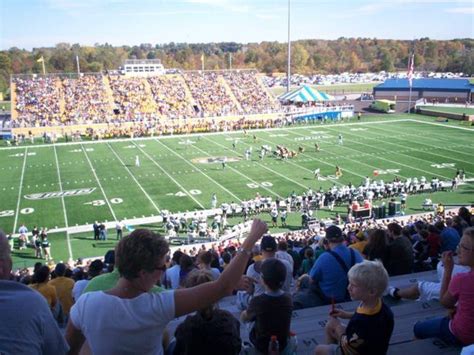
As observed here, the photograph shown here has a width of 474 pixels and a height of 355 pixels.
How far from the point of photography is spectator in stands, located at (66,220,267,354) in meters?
2.54

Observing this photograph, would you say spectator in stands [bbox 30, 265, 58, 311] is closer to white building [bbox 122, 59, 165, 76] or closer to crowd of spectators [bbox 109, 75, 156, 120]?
crowd of spectators [bbox 109, 75, 156, 120]

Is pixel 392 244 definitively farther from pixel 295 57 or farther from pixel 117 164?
pixel 295 57

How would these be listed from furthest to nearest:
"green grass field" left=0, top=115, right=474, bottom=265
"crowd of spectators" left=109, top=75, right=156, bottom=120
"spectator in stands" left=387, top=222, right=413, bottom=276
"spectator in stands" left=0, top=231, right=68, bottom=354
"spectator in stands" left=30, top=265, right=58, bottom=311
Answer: "crowd of spectators" left=109, top=75, right=156, bottom=120
"green grass field" left=0, top=115, right=474, bottom=265
"spectator in stands" left=387, top=222, right=413, bottom=276
"spectator in stands" left=30, top=265, right=58, bottom=311
"spectator in stands" left=0, top=231, right=68, bottom=354

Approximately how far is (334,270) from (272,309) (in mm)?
1780

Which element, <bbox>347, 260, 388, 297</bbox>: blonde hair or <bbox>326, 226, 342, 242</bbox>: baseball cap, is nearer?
<bbox>347, 260, 388, 297</bbox>: blonde hair

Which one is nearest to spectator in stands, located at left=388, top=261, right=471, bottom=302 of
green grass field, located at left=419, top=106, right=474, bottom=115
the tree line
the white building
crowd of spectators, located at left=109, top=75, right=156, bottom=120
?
crowd of spectators, located at left=109, top=75, right=156, bottom=120

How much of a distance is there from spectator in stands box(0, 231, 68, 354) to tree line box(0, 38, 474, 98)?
3534 inches

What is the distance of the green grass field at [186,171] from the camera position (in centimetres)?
2169

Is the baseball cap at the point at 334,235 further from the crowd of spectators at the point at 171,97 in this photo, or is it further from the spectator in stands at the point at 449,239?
the crowd of spectators at the point at 171,97

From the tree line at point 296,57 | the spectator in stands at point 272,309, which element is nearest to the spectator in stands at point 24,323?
the spectator in stands at point 272,309

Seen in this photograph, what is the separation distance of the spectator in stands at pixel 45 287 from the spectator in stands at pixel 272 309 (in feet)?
11.6

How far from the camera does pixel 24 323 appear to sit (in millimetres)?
2238

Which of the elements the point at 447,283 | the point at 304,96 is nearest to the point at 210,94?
the point at 304,96

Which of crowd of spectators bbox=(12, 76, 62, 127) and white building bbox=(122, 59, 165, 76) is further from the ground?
white building bbox=(122, 59, 165, 76)
